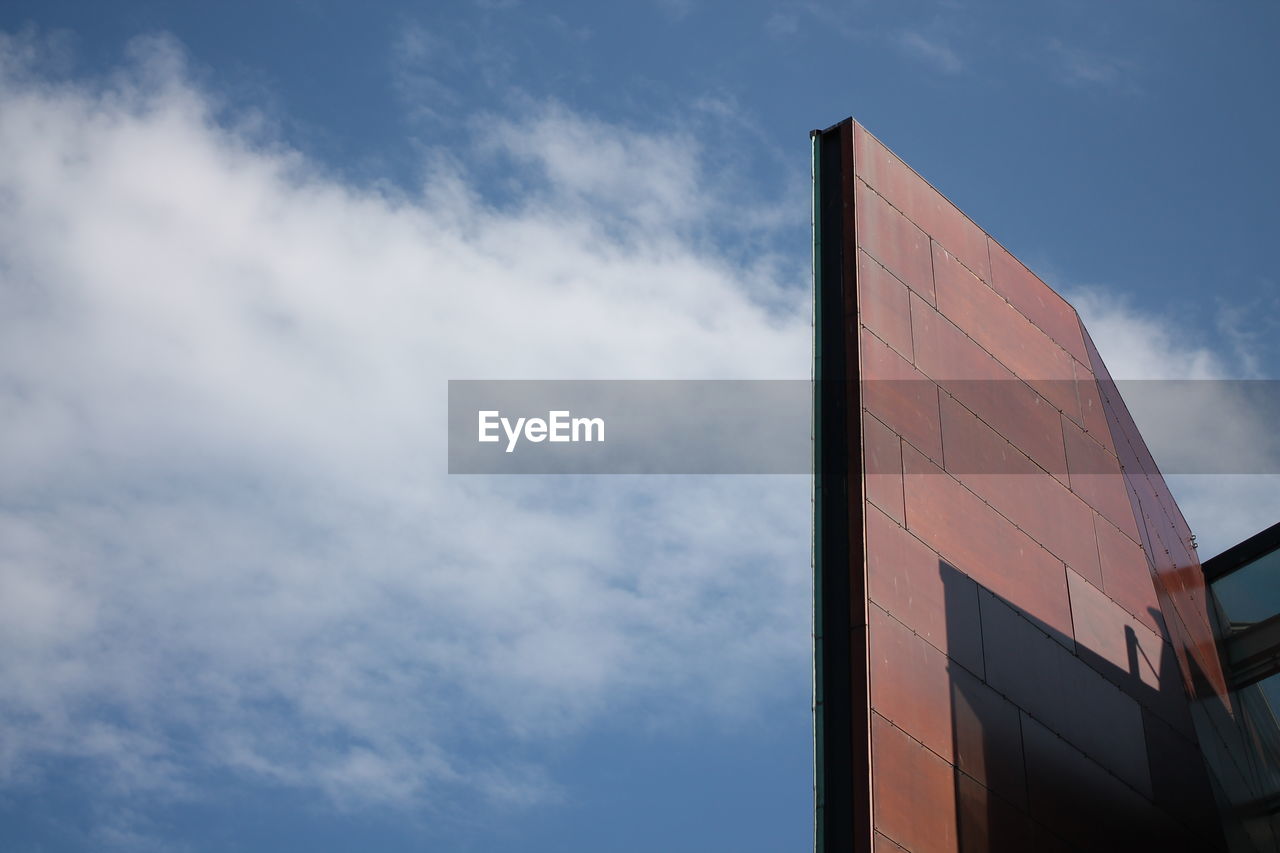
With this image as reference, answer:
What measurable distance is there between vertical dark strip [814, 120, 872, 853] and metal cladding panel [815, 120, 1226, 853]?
39 mm

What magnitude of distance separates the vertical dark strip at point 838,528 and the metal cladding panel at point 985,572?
0.04m

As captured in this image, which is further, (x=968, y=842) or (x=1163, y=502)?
(x=1163, y=502)

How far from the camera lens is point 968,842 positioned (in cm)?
1564

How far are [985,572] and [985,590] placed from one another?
297mm

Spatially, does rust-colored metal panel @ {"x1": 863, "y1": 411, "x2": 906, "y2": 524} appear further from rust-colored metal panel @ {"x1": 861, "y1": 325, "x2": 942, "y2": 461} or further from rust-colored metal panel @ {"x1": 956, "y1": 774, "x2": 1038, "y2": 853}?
rust-colored metal panel @ {"x1": 956, "y1": 774, "x2": 1038, "y2": 853}

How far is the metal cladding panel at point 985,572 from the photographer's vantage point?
52.9 ft

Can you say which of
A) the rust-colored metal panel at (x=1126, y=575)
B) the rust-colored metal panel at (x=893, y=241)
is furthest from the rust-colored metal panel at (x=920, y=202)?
the rust-colored metal panel at (x=1126, y=575)

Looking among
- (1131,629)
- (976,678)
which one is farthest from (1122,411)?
(976,678)

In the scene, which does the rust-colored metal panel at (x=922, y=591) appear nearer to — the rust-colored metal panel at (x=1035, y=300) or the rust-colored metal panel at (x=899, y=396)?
the rust-colored metal panel at (x=899, y=396)

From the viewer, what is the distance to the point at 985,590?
18.4 m

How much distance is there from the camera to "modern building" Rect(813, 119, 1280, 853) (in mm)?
16047

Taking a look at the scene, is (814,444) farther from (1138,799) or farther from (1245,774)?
(1245,774)

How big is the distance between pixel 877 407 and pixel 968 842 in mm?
5908

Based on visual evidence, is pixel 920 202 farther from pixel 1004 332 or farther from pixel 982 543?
pixel 982 543
